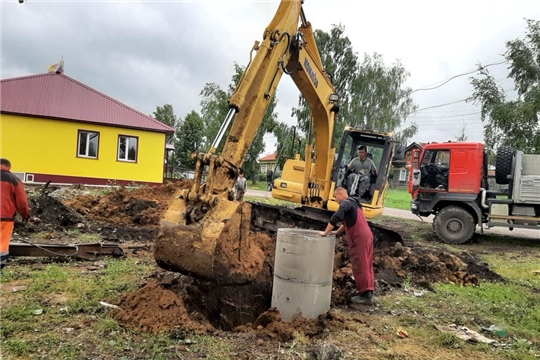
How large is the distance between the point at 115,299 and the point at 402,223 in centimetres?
1316

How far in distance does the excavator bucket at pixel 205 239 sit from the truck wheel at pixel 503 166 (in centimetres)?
987

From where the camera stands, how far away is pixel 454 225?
38.5 ft

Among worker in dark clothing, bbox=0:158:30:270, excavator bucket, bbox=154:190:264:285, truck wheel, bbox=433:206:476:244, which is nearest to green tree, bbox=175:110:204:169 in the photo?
truck wheel, bbox=433:206:476:244

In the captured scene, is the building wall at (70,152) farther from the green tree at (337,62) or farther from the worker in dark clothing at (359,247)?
the worker in dark clothing at (359,247)

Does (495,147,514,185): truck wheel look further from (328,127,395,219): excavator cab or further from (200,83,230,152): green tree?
(200,83,230,152): green tree

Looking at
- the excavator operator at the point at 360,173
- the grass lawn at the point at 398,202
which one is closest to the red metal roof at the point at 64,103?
the grass lawn at the point at 398,202

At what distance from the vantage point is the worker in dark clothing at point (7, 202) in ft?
16.2

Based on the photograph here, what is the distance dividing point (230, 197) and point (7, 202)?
271 centimetres

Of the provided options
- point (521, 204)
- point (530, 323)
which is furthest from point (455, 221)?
point (530, 323)

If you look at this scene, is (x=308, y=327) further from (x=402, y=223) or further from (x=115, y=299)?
(x=402, y=223)

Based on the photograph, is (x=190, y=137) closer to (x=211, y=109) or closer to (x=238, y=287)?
(x=211, y=109)

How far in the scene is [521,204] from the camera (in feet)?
37.3

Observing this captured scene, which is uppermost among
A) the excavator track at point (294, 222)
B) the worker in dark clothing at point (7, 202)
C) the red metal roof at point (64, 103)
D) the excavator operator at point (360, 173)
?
the red metal roof at point (64, 103)

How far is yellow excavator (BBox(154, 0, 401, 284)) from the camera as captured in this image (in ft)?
13.7
